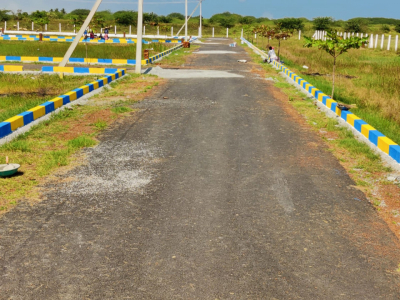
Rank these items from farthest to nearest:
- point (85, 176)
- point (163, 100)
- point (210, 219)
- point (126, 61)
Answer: point (126, 61) → point (163, 100) → point (85, 176) → point (210, 219)

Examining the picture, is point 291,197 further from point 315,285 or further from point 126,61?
point 126,61

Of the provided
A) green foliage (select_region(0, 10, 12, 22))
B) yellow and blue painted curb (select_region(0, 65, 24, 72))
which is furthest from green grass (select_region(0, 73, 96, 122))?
green foliage (select_region(0, 10, 12, 22))

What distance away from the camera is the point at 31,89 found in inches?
616

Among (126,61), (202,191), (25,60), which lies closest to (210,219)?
(202,191)

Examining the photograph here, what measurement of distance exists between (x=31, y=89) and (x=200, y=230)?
1210 centimetres

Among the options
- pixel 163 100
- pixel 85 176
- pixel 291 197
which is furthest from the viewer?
pixel 163 100

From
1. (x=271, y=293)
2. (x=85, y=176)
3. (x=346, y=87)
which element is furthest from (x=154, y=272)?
(x=346, y=87)

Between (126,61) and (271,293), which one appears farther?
(126,61)

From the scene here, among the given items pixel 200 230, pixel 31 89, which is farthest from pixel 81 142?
pixel 31 89

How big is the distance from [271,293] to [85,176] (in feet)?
12.5

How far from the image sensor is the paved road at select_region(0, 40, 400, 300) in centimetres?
414

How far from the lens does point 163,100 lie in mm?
13883

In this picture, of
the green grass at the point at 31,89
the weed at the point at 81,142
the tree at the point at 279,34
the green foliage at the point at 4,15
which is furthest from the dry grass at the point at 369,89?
the green foliage at the point at 4,15

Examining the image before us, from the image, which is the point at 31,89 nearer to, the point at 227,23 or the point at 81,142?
the point at 81,142
